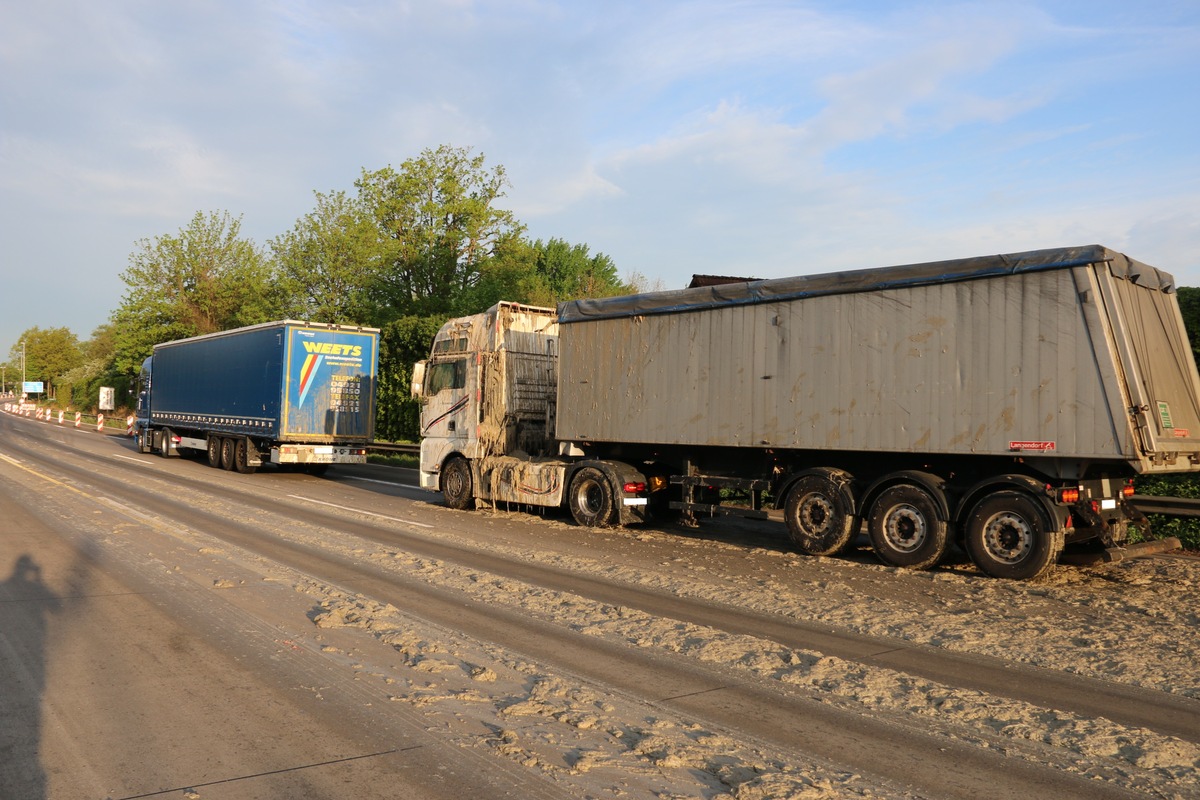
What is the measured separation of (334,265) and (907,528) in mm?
Answer: 32918

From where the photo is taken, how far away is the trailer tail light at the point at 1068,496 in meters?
9.36

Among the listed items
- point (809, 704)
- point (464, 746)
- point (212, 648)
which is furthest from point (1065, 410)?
point (212, 648)

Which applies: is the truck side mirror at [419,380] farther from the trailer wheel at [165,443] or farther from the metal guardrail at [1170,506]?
the trailer wheel at [165,443]

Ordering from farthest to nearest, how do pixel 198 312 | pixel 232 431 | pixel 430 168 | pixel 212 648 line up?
pixel 198 312, pixel 430 168, pixel 232 431, pixel 212 648

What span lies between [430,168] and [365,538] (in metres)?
28.9

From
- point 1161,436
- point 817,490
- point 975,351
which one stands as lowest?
point 817,490

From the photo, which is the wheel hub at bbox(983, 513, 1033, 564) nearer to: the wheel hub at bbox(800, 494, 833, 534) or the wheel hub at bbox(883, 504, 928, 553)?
the wheel hub at bbox(883, 504, 928, 553)

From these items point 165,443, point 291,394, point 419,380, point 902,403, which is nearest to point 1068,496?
point 902,403

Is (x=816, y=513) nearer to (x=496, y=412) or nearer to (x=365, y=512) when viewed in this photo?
(x=496, y=412)

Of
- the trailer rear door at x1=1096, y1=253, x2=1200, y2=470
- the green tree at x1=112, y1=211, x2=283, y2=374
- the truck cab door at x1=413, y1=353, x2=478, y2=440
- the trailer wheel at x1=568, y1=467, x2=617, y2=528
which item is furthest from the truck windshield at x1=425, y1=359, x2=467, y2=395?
the green tree at x1=112, y1=211, x2=283, y2=374

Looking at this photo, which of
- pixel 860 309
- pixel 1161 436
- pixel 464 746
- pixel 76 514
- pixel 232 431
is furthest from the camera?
pixel 232 431

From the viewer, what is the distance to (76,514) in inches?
560

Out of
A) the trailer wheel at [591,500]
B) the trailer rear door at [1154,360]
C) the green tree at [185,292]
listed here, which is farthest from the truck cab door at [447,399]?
the green tree at [185,292]

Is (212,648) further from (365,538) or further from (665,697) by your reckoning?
(365,538)
